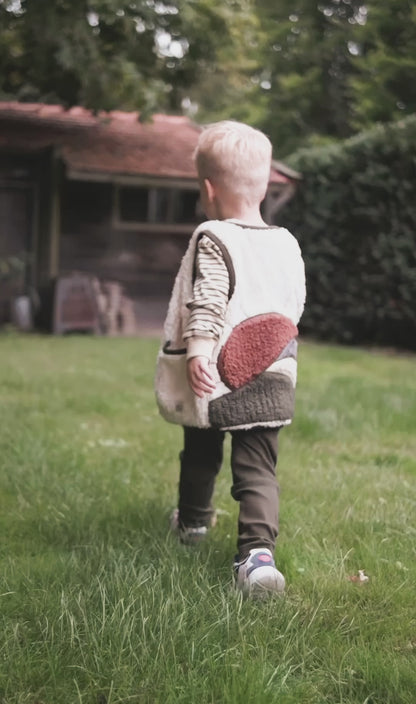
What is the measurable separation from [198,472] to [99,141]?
41.2 ft

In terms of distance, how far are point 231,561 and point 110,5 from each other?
26.7 feet

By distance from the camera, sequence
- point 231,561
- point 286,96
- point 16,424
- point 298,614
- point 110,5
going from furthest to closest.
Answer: point 286,96
point 110,5
point 16,424
point 231,561
point 298,614

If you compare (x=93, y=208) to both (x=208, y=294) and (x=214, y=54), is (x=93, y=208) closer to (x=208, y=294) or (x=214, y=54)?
(x=214, y=54)

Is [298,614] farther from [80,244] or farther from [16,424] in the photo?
[80,244]

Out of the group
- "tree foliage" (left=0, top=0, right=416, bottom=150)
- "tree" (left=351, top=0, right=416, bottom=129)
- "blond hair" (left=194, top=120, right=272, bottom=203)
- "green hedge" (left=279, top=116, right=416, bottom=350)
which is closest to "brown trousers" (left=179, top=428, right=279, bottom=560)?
"blond hair" (left=194, top=120, right=272, bottom=203)

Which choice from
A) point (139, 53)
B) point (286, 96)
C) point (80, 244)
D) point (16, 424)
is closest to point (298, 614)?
point (16, 424)

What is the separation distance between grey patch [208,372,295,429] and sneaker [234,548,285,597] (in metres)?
0.40

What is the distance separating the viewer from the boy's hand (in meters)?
2.33

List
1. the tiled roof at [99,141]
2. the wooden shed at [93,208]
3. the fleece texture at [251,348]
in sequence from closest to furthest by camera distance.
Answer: the fleece texture at [251,348]
the tiled roof at [99,141]
the wooden shed at [93,208]

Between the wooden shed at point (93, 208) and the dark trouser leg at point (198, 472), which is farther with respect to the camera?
the wooden shed at point (93, 208)

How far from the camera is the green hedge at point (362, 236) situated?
1066 cm

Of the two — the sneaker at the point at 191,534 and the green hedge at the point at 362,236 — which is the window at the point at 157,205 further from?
the sneaker at the point at 191,534

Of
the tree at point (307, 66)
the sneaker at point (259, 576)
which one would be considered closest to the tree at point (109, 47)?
the sneaker at point (259, 576)

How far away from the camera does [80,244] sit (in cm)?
1456
